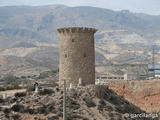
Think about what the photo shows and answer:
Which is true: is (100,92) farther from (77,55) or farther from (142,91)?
(142,91)

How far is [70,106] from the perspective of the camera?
1784 centimetres

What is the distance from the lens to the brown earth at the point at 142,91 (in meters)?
28.5

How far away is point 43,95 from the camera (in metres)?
18.8

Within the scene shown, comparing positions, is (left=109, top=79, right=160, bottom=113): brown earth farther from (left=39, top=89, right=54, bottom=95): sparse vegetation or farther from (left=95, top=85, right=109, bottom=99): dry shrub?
(left=39, top=89, right=54, bottom=95): sparse vegetation

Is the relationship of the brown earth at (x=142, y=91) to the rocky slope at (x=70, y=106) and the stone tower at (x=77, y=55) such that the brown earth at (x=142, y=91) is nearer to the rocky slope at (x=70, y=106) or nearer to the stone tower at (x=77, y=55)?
the rocky slope at (x=70, y=106)

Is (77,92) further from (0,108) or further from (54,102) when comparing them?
(0,108)

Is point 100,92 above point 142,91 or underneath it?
above

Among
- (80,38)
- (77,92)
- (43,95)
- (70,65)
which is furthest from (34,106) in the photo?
(80,38)

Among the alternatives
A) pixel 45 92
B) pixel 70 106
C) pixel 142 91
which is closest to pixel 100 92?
pixel 70 106

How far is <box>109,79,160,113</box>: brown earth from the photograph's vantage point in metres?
28.5

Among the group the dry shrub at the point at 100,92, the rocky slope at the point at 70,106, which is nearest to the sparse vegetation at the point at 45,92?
the rocky slope at the point at 70,106

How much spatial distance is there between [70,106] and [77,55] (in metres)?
4.60

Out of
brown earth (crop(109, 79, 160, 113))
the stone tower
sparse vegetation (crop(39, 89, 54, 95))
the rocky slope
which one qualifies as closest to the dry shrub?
the rocky slope

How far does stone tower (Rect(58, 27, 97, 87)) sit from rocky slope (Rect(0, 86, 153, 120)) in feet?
5.01
